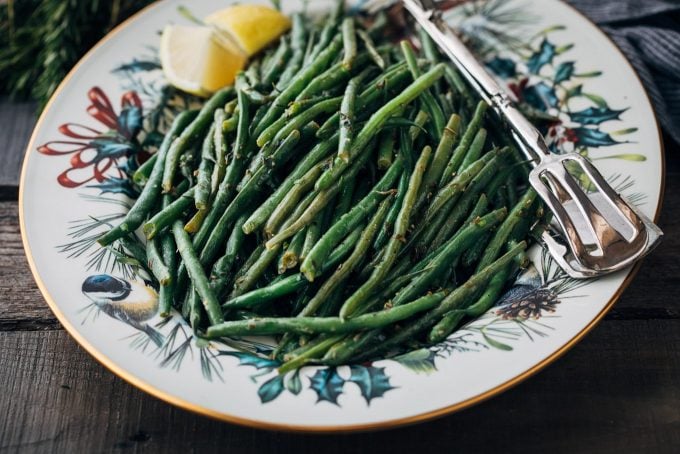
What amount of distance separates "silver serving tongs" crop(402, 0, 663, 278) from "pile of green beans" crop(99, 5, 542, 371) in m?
0.13

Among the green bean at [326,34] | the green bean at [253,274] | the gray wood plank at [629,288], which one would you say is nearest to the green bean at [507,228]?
the gray wood plank at [629,288]

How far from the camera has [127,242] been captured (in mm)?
3184

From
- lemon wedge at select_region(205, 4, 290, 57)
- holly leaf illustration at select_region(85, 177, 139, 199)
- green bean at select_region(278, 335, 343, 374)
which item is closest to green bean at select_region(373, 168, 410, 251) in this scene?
green bean at select_region(278, 335, 343, 374)

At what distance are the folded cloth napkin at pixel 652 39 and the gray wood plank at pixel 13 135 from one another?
10.6ft

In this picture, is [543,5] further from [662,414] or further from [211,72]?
[662,414]

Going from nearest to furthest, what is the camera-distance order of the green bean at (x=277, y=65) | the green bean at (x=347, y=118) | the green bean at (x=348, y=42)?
the green bean at (x=347, y=118) → the green bean at (x=348, y=42) → the green bean at (x=277, y=65)

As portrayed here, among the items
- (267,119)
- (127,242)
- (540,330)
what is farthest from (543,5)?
(127,242)

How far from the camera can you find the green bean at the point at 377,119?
310cm

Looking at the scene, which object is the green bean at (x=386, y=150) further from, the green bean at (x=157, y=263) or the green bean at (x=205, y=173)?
the green bean at (x=157, y=263)

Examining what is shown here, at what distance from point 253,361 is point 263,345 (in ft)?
0.56

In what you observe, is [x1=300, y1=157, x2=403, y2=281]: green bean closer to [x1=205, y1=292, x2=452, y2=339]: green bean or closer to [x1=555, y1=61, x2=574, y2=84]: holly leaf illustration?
[x1=205, y1=292, x2=452, y2=339]: green bean

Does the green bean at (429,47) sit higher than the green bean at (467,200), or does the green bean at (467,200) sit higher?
the green bean at (429,47)

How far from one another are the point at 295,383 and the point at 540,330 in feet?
2.98

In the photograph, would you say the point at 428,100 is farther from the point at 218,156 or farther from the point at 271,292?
the point at 271,292
